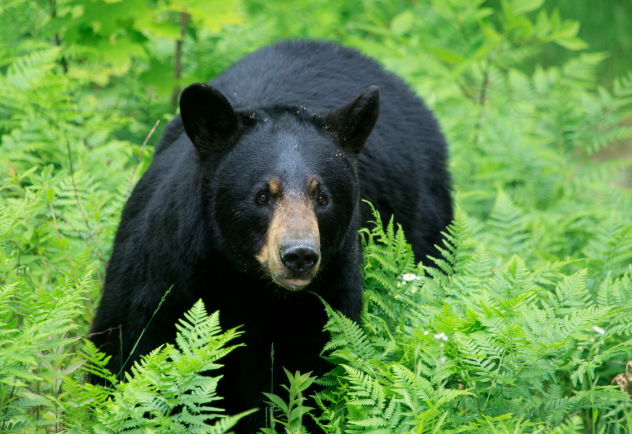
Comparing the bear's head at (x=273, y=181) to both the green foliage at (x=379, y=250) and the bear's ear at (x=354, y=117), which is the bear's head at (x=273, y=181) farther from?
the green foliage at (x=379, y=250)

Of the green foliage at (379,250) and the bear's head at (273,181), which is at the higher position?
the bear's head at (273,181)

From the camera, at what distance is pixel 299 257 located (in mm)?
2801

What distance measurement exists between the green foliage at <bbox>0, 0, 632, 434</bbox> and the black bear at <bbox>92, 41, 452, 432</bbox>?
19cm

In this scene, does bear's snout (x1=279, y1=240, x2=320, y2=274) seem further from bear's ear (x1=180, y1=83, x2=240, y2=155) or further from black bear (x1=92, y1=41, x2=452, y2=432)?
bear's ear (x1=180, y1=83, x2=240, y2=155)

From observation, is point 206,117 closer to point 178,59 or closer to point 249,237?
point 249,237

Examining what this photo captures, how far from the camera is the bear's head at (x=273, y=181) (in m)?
2.94

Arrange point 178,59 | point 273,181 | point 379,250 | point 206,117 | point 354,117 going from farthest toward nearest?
1. point 178,59
2. point 379,250
3. point 354,117
4. point 206,117
5. point 273,181

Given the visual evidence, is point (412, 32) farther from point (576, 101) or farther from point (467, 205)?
point (467, 205)

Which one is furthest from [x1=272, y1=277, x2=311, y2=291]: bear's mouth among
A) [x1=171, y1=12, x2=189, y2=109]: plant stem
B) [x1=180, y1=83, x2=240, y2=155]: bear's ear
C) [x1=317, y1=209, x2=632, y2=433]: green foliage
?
[x1=171, y1=12, x2=189, y2=109]: plant stem

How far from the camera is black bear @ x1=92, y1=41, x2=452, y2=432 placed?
308cm

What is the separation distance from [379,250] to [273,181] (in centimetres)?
87

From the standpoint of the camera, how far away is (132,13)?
17.1ft

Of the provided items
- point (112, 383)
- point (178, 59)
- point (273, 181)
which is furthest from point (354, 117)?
point (178, 59)

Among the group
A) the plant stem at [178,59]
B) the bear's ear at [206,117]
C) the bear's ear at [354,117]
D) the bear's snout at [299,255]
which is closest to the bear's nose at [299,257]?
the bear's snout at [299,255]
